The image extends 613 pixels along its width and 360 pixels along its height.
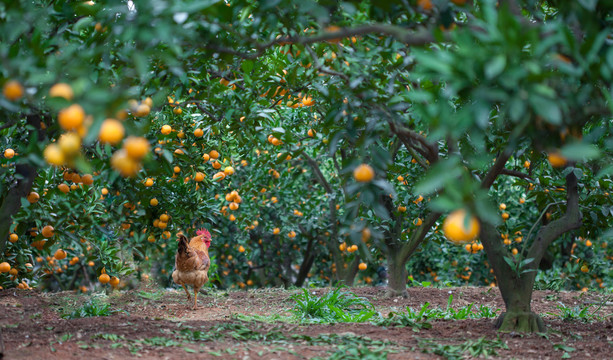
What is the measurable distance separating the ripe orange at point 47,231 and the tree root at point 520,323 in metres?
3.21

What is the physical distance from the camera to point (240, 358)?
10.6ft

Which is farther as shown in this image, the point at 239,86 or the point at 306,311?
the point at 306,311

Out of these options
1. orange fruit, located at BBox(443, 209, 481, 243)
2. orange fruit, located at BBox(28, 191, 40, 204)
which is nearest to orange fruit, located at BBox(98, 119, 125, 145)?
orange fruit, located at BBox(443, 209, 481, 243)

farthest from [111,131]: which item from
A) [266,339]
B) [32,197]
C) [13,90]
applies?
[32,197]

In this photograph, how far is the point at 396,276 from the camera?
6.33 metres

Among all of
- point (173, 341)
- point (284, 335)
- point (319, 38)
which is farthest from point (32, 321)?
point (319, 38)

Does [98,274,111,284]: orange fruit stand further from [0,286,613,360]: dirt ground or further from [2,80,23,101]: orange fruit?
[2,80,23,101]: orange fruit

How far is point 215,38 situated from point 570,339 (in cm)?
308

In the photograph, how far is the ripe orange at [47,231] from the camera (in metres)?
4.04

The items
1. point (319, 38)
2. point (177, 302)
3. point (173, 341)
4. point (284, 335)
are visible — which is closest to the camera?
point (319, 38)

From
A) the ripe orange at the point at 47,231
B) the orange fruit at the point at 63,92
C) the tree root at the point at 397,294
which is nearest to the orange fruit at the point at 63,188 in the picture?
the ripe orange at the point at 47,231

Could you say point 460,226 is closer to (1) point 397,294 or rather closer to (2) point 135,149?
(2) point 135,149

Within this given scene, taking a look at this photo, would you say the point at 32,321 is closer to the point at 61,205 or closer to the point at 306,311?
the point at 61,205

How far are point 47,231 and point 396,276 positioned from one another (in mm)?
3664
